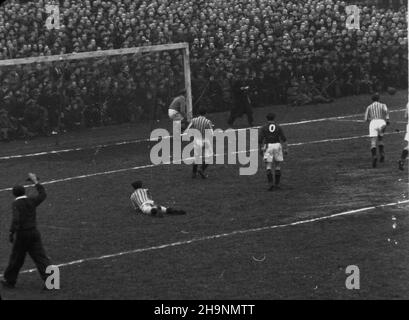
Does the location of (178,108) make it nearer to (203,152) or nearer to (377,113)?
(203,152)

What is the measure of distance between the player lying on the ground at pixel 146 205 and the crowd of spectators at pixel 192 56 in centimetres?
1193

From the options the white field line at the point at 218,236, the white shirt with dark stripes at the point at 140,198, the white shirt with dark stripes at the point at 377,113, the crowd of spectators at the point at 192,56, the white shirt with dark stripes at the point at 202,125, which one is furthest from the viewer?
the crowd of spectators at the point at 192,56

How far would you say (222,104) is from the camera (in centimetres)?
4259

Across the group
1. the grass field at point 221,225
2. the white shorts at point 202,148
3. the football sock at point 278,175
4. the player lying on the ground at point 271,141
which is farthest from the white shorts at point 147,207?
the white shorts at point 202,148

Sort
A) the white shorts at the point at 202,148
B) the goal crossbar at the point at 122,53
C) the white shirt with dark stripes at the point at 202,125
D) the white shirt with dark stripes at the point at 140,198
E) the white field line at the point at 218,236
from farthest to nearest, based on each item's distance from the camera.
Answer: the goal crossbar at the point at 122,53, the white shorts at the point at 202,148, the white shirt with dark stripes at the point at 202,125, the white shirt with dark stripes at the point at 140,198, the white field line at the point at 218,236

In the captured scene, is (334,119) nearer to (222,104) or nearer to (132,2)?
(222,104)

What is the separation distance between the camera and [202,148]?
97.1ft

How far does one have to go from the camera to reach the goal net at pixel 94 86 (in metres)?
37.0

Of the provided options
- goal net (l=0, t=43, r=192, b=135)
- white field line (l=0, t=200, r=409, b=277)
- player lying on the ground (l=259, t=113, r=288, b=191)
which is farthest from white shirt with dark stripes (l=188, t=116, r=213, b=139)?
goal net (l=0, t=43, r=192, b=135)

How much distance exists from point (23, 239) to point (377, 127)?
13628 mm

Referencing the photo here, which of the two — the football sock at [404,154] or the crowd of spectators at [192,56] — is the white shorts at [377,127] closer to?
the football sock at [404,154]

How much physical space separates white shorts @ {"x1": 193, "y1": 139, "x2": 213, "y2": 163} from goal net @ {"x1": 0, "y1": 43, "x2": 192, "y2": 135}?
28.1ft

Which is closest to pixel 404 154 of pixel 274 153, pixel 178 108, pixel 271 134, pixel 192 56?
pixel 274 153
